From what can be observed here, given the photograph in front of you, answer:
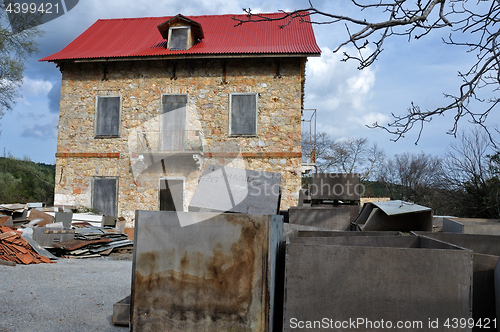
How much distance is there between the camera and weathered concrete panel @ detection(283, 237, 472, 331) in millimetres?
2504

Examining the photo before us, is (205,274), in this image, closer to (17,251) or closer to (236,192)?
(236,192)

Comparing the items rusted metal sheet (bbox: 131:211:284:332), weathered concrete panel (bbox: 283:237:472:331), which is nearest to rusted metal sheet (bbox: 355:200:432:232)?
weathered concrete panel (bbox: 283:237:472:331)

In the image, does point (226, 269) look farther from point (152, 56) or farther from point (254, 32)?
point (254, 32)

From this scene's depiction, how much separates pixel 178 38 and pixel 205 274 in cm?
1194

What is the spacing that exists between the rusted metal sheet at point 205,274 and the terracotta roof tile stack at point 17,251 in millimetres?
5575

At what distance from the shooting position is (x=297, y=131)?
12344 mm

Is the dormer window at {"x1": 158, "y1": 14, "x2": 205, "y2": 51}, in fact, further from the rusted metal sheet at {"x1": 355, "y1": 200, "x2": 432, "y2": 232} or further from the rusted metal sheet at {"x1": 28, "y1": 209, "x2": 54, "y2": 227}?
the rusted metal sheet at {"x1": 355, "y1": 200, "x2": 432, "y2": 232}

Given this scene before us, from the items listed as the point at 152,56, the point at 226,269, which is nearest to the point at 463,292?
the point at 226,269

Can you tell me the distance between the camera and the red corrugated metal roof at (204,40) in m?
12.5

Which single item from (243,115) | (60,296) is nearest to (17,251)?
(60,296)

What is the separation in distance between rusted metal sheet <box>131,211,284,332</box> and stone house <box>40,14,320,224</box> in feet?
31.5

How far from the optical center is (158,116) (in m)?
12.9

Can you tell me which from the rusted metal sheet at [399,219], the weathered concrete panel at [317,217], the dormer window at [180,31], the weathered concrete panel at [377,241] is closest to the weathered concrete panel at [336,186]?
the weathered concrete panel at [317,217]

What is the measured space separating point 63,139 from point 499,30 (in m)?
13.3
